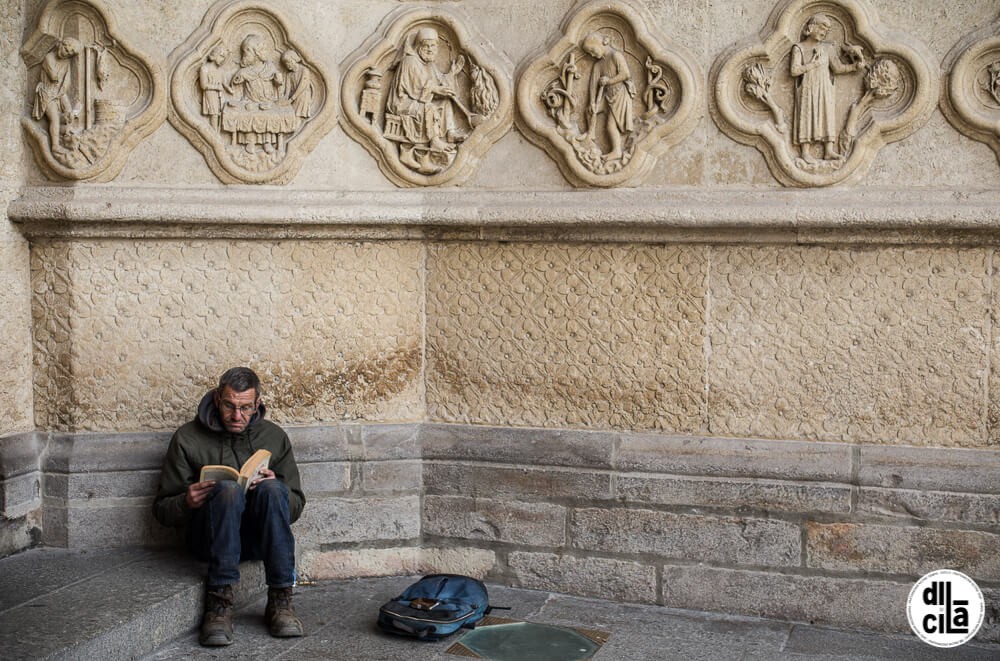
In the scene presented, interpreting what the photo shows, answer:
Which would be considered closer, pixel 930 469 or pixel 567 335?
pixel 930 469

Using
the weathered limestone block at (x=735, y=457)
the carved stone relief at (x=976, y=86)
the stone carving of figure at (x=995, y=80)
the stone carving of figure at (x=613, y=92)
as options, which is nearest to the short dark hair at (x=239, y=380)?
the weathered limestone block at (x=735, y=457)

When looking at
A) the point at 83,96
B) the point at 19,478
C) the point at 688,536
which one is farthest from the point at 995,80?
the point at 19,478

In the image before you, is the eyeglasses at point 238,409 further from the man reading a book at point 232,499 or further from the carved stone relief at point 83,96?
the carved stone relief at point 83,96

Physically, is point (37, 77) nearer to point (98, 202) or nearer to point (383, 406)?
point (98, 202)

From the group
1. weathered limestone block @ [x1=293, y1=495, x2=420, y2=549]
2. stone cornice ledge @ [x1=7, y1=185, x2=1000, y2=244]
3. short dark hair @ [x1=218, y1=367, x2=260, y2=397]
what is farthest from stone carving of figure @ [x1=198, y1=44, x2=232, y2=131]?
weathered limestone block @ [x1=293, y1=495, x2=420, y2=549]

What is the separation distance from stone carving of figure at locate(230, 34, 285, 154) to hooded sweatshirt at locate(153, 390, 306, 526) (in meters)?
1.10

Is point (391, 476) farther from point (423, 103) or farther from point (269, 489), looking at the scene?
point (423, 103)

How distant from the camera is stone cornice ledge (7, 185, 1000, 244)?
4.02 meters

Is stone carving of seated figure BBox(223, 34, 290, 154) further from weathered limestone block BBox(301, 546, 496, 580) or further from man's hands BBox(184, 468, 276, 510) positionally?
weathered limestone block BBox(301, 546, 496, 580)

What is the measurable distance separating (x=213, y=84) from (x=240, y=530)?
72.7 inches

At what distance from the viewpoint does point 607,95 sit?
4.41 metres

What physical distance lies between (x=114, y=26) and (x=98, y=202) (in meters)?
0.72

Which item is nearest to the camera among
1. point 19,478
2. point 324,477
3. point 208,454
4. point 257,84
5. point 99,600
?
point 99,600

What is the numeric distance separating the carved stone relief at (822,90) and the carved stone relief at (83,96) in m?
2.40
